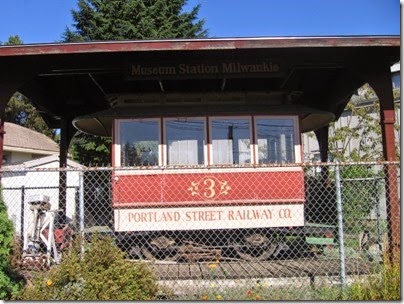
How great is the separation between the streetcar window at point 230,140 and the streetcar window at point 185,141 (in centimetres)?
26

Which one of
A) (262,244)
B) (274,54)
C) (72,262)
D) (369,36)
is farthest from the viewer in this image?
(262,244)

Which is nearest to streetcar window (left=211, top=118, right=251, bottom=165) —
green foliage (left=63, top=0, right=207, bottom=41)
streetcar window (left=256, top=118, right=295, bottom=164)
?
streetcar window (left=256, top=118, right=295, bottom=164)

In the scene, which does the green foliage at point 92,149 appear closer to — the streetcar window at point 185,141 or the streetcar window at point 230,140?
the streetcar window at point 185,141

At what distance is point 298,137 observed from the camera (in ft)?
32.2

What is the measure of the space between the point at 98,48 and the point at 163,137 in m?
2.56

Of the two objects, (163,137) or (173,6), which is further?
(173,6)

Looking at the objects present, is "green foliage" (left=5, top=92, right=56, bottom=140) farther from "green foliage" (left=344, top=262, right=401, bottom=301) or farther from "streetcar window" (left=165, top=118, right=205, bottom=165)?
"green foliage" (left=344, top=262, right=401, bottom=301)

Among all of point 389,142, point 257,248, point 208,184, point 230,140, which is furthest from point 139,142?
point 389,142

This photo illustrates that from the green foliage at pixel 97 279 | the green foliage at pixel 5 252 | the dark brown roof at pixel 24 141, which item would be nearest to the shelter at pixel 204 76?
the green foliage at pixel 5 252

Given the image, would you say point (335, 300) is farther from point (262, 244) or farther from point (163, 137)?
point (163, 137)

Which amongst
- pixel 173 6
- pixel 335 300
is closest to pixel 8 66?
pixel 335 300

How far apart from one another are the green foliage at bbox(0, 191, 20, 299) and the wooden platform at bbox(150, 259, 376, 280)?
1936 mm

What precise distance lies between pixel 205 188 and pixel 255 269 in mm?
1878

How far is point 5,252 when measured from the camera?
5.26 metres
